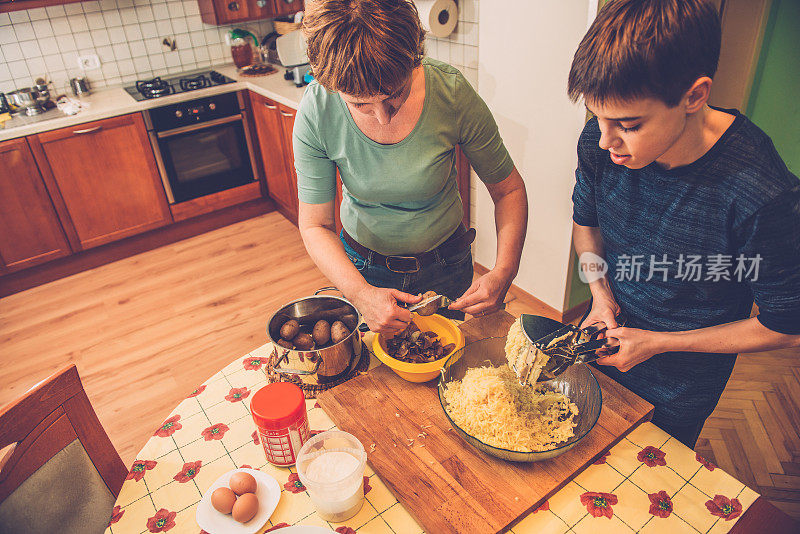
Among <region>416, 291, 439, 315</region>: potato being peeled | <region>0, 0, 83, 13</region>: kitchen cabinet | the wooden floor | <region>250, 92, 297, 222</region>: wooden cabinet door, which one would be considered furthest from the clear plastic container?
<region>0, 0, 83, 13</region>: kitchen cabinet

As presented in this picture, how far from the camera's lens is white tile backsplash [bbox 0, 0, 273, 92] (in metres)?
3.19

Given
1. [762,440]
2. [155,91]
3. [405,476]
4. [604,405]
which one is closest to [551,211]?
[762,440]

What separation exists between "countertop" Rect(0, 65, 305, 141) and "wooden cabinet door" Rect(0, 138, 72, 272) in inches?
4.3

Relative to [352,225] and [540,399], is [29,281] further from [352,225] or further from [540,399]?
[540,399]

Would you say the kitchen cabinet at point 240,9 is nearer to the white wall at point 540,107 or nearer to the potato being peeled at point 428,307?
the white wall at point 540,107

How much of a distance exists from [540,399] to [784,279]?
0.47 meters

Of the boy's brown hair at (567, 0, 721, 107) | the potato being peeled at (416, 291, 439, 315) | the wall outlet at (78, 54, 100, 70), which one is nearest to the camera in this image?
the boy's brown hair at (567, 0, 721, 107)

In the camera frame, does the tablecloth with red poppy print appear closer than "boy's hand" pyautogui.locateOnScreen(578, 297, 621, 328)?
Yes

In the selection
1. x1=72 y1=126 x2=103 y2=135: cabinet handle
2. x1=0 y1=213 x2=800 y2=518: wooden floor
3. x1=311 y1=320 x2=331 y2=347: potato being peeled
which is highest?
x1=72 y1=126 x2=103 y2=135: cabinet handle

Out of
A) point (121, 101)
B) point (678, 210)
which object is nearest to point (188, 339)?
point (121, 101)

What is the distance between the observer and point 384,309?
119 cm

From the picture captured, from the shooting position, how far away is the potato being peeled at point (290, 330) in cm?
122

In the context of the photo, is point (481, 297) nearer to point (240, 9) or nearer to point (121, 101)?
point (121, 101)

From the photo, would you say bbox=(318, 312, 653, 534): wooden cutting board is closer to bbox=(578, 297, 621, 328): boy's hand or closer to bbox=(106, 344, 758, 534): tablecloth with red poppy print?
bbox=(106, 344, 758, 534): tablecloth with red poppy print
